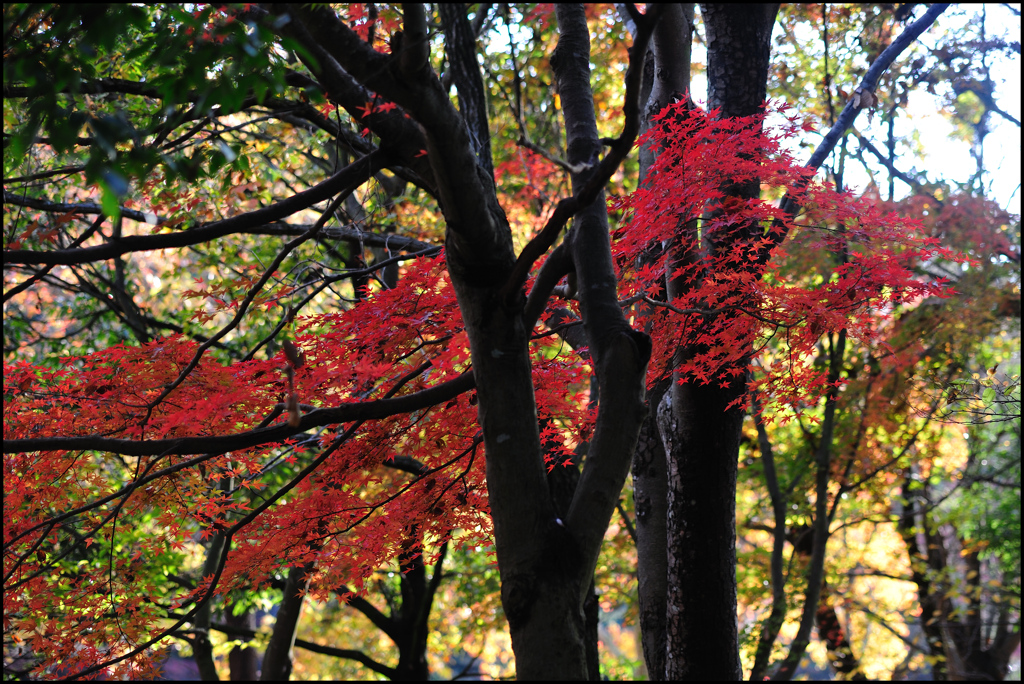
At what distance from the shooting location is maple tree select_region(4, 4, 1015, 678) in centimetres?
238

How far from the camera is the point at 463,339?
141 inches

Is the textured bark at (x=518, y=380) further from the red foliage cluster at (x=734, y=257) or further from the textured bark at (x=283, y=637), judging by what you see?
the textured bark at (x=283, y=637)

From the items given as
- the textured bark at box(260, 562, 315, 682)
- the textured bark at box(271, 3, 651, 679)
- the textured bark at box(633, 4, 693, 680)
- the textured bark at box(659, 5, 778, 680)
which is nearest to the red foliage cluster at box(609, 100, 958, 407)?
the textured bark at box(659, 5, 778, 680)

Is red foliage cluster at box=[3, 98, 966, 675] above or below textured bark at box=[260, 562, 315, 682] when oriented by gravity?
above

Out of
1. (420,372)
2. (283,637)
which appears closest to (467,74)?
(420,372)

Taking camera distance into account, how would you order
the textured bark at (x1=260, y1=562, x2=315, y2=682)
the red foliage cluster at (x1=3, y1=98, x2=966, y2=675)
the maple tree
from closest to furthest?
the maple tree → the red foliage cluster at (x1=3, y1=98, x2=966, y2=675) → the textured bark at (x1=260, y1=562, x2=315, y2=682)

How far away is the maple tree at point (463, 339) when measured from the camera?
7.81ft

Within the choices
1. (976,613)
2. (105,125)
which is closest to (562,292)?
(105,125)

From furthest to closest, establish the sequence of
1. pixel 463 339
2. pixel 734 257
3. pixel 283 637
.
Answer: pixel 283 637 → pixel 734 257 → pixel 463 339

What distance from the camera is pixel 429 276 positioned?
378cm

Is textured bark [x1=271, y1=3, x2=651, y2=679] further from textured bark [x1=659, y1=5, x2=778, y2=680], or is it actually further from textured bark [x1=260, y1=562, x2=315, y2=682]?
textured bark [x1=260, y1=562, x2=315, y2=682]

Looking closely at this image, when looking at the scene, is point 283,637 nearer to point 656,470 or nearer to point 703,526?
point 656,470

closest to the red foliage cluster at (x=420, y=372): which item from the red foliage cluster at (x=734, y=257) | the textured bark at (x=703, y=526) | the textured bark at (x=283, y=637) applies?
the red foliage cluster at (x=734, y=257)

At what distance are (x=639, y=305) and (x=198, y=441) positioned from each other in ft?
9.76
